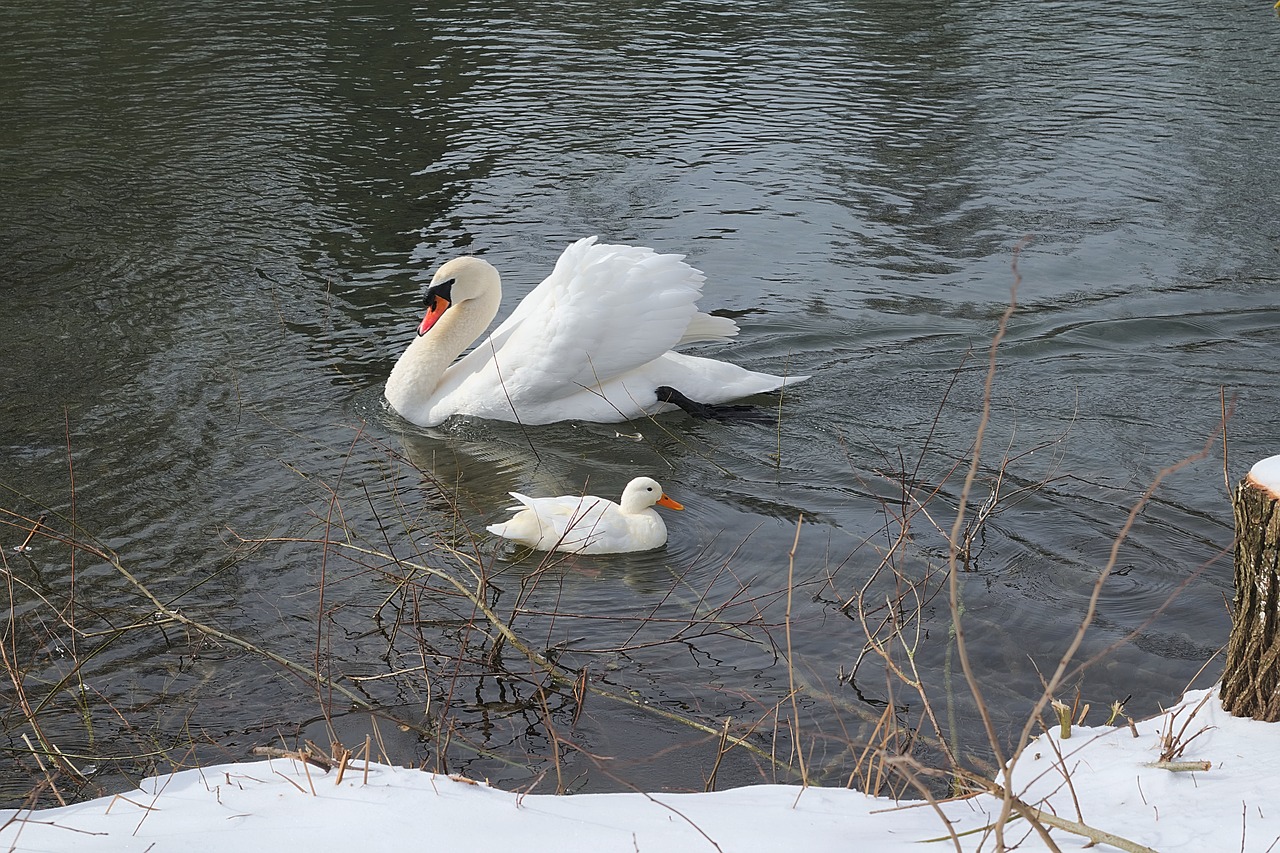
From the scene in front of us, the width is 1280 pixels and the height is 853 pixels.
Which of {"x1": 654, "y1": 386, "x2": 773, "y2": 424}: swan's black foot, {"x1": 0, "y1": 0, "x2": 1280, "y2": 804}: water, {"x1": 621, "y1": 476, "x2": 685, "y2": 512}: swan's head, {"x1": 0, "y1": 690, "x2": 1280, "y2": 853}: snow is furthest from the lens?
{"x1": 654, "y1": 386, "x2": 773, "y2": 424}: swan's black foot

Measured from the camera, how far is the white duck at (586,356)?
7.04 metres

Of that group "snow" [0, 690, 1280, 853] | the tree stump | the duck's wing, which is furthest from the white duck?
the tree stump

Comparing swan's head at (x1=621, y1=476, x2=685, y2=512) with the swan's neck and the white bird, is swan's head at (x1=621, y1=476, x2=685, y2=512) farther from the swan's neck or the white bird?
the swan's neck

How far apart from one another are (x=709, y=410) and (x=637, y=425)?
0.41 m

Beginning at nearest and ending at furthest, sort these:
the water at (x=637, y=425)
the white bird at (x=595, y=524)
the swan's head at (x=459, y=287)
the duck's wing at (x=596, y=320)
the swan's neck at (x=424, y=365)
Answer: the water at (x=637, y=425) < the white bird at (x=595, y=524) < the duck's wing at (x=596, y=320) < the swan's neck at (x=424, y=365) < the swan's head at (x=459, y=287)

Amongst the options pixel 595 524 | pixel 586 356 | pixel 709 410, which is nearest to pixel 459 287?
pixel 586 356

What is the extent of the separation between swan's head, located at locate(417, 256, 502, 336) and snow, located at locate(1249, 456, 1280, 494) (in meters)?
5.01

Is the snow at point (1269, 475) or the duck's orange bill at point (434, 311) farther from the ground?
the snow at point (1269, 475)

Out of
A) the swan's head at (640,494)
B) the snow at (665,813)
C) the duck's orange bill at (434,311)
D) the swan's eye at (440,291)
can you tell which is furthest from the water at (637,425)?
the swan's eye at (440,291)

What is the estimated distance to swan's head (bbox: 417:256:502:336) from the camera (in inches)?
306

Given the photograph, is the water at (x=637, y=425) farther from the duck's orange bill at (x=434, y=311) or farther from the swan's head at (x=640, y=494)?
the duck's orange bill at (x=434, y=311)

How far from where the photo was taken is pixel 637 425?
7.39 m

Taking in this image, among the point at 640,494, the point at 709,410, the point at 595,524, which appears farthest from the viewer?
the point at 709,410

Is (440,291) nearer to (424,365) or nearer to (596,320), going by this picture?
(424,365)
